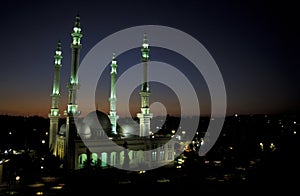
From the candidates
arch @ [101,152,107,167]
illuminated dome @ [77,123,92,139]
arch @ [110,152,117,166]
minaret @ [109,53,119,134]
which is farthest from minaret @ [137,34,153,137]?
illuminated dome @ [77,123,92,139]

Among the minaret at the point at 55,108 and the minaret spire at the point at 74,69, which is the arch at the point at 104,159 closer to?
the minaret spire at the point at 74,69

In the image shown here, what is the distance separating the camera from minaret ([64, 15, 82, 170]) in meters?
22.7

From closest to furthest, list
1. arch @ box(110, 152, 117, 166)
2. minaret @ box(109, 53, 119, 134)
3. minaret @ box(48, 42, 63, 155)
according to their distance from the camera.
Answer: arch @ box(110, 152, 117, 166) → minaret @ box(48, 42, 63, 155) → minaret @ box(109, 53, 119, 134)

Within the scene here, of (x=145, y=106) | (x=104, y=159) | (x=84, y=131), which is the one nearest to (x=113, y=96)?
(x=145, y=106)

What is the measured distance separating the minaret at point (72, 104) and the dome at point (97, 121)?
7.10 ft

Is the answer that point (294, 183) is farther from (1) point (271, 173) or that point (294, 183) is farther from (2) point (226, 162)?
(2) point (226, 162)

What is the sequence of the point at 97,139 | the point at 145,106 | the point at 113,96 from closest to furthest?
the point at 97,139 < the point at 145,106 < the point at 113,96

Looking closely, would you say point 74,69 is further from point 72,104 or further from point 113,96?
point 113,96

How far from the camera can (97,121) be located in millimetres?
27422

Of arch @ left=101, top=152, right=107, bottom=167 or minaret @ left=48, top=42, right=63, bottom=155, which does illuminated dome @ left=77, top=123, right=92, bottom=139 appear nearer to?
arch @ left=101, top=152, right=107, bottom=167

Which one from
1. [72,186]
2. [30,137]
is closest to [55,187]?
[72,186]

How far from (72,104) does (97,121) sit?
11.1 ft

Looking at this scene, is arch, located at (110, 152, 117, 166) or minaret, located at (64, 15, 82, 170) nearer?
minaret, located at (64, 15, 82, 170)

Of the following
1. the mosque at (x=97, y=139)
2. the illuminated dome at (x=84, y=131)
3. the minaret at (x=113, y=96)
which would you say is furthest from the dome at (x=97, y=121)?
the minaret at (x=113, y=96)
